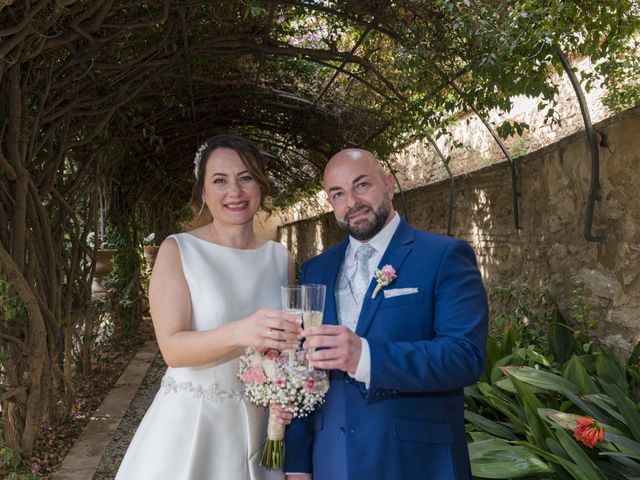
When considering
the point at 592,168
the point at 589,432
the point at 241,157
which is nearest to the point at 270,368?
the point at 241,157

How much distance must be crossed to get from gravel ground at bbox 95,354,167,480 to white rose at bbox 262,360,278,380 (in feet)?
7.92

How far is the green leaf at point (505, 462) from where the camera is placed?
2.37m

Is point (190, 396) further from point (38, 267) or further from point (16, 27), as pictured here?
point (38, 267)

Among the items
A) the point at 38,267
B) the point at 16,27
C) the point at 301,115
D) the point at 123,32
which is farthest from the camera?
the point at 301,115

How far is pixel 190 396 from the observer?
6.35ft

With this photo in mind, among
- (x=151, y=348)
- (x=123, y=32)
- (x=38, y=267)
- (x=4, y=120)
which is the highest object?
(x=123, y=32)

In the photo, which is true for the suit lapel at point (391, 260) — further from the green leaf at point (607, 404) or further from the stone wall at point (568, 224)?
the stone wall at point (568, 224)

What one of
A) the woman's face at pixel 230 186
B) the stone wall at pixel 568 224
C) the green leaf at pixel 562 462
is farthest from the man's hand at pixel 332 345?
the stone wall at pixel 568 224

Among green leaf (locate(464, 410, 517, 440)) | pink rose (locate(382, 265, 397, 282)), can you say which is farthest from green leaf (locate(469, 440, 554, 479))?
pink rose (locate(382, 265, 397, 282))

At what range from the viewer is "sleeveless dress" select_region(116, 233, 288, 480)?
6.20 ft

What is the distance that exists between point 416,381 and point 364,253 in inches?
18.1

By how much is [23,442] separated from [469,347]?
11.0ft

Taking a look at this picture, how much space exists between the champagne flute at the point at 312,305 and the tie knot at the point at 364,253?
1.05 feet

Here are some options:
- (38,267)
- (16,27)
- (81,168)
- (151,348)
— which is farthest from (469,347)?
(151,348)
